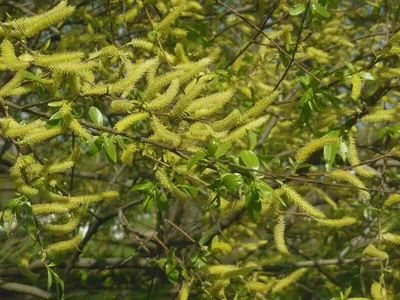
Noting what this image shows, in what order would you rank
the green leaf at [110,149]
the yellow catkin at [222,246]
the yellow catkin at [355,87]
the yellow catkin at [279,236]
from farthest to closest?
1. the yellow catkin at [222,246]
2. the yellow catkin at [355,87]
3. the yellow catkin at [279,236]
4. the green leaf at [110,149]

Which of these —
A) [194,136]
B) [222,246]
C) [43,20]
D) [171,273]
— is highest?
[43,20]

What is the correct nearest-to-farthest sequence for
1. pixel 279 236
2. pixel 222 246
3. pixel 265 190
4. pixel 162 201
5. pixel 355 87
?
1. pixel 265 190
2. pixel 279 236
3. pixel 355 87
4. pixel 162 201
5. pixel 222 246

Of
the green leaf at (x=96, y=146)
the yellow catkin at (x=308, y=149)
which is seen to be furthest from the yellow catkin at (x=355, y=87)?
the green leaf at (x=96, y=146)

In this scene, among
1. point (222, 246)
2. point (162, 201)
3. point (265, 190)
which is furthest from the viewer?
point (222, 246)

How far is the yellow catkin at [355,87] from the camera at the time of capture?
1.99 metres

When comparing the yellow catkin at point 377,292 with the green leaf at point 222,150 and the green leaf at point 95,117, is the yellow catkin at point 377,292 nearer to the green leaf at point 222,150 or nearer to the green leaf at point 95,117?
the green leaf at point 222,150

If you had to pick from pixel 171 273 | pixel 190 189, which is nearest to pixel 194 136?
pixel 190 189

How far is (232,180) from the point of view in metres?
1.63

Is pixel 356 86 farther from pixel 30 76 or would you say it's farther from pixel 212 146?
pixel 30 76

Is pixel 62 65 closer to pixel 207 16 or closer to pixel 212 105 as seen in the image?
pixel 212 105

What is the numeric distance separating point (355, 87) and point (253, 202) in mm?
663

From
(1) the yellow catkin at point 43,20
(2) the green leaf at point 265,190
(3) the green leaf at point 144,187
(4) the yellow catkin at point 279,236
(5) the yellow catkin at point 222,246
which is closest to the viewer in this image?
(1) the yellow catkin at point 43,20

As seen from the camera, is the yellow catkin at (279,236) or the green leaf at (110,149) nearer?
the green leaf at (110,149)

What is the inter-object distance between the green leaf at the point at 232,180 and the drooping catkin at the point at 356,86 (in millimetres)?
563
